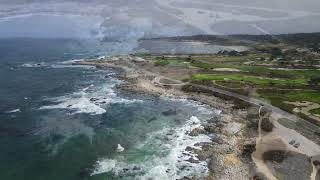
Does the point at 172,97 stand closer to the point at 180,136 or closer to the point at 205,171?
the point at 180,136

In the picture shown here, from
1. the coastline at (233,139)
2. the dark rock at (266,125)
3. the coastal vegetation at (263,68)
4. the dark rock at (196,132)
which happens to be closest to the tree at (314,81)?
the coastal vegetation at (263,68)

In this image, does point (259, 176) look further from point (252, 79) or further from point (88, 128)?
point (252, 79)

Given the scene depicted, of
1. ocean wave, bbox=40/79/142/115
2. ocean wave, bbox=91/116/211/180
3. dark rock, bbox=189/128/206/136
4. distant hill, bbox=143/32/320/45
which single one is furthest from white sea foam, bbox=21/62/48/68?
dark rock, bbox=189/128/206/136

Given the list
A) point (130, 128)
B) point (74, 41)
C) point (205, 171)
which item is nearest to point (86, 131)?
point (130, 128)

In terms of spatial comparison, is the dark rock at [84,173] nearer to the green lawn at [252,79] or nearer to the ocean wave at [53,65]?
the green lawn at [252,79]

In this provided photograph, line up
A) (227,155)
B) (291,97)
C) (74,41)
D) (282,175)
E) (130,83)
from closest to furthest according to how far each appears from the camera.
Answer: (282,175), (227,155), (291,97), (130,83), (74,41)

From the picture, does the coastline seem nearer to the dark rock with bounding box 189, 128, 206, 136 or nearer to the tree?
the dark rock with bounding box 189, 128, 206, 136

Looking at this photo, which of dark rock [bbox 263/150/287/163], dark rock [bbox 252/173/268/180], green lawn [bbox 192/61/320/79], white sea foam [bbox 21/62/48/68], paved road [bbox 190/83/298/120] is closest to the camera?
dark rock [bbox 252/173/268/180]
